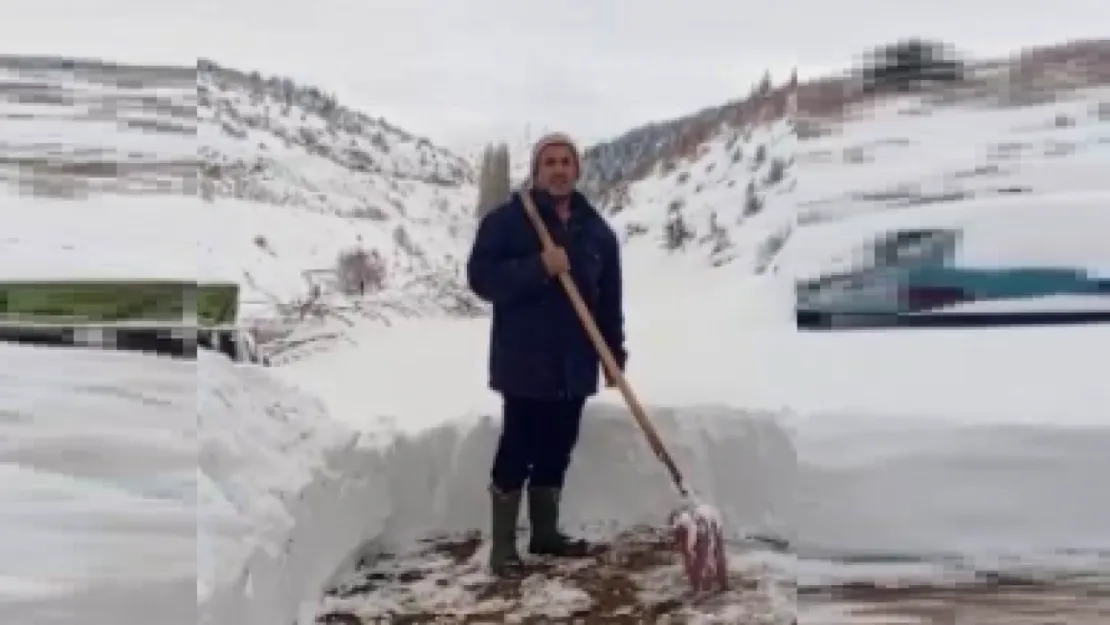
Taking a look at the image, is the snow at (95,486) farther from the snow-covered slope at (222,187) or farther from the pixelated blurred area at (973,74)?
the pixelated blurred area at (973,74)

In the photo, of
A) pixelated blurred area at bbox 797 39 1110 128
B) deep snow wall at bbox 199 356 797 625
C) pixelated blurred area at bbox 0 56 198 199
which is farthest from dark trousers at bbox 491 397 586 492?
pixelated blurred area at bbox 0 56 198 199

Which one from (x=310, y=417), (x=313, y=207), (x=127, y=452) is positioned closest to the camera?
(x=127, y=452)

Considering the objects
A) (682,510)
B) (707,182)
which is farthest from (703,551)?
(707,182)

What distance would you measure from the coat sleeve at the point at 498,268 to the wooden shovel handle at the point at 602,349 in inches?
1.3

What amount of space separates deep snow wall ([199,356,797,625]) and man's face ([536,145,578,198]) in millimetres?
339

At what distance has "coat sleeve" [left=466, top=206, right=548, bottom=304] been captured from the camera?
1.57 m

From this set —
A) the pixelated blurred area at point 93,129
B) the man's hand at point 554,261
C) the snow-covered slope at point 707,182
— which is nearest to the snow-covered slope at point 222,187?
the pixelated blurred area at point 93,129

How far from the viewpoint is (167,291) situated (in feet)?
3.07

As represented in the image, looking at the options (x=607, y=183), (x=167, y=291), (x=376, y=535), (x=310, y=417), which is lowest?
(x=376, y=535)

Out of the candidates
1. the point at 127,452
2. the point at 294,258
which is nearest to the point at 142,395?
the point at 127,452

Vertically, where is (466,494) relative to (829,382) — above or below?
below

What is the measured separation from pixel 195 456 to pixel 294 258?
0.42 metres

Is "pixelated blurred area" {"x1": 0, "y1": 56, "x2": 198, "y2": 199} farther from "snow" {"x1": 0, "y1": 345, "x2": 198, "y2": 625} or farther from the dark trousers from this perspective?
the dark trousers

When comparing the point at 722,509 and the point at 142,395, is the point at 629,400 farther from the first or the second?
the point at 142,395
